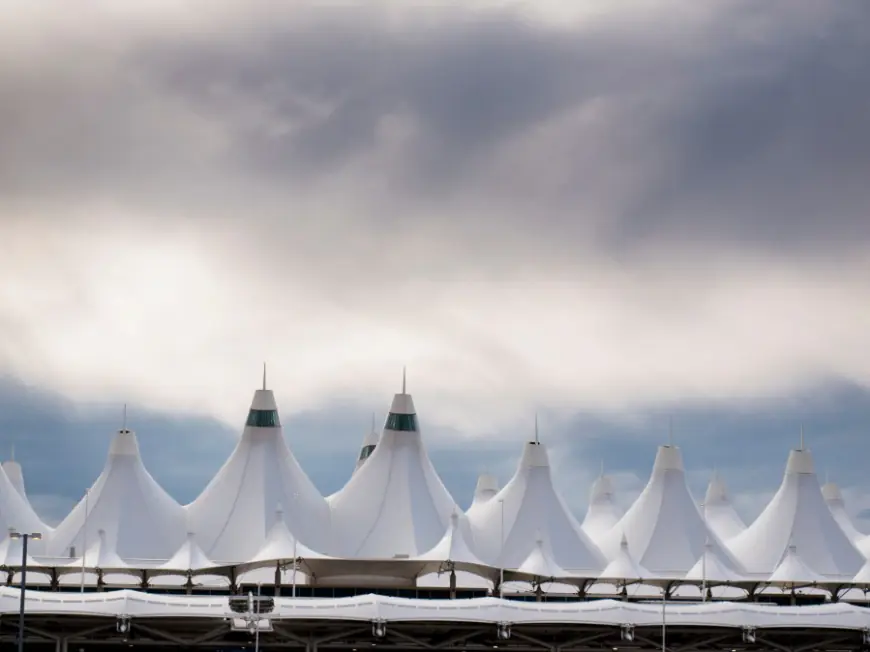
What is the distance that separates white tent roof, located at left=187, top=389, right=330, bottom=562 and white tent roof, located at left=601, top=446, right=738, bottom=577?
16417 mm

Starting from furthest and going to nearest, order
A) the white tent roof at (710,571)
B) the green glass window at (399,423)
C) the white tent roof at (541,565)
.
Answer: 1. the green glass window at (399,423)
2. the white tent roof at (710,571)
3. the white tent roof at (541,565)

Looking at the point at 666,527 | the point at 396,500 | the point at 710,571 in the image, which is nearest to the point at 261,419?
the point at 396,500

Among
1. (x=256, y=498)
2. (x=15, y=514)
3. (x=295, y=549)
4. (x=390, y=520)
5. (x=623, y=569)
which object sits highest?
(x=256, y=498)

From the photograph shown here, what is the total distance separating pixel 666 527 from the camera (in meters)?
83.0

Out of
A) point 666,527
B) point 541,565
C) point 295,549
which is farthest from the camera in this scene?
point 666,527

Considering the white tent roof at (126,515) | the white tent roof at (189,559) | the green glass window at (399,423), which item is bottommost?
the white tent roof at (189,559)

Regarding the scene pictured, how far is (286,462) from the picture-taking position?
3100 inches

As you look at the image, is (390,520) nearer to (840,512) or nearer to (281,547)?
(281,547)

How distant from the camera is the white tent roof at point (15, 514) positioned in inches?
3041

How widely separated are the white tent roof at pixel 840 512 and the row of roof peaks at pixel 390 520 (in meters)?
11.6

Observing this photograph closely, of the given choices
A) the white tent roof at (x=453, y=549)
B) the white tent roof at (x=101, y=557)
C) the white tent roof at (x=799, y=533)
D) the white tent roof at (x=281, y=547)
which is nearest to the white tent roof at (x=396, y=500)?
the white tent roof at (x=453, y=549)

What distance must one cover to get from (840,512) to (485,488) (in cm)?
2203

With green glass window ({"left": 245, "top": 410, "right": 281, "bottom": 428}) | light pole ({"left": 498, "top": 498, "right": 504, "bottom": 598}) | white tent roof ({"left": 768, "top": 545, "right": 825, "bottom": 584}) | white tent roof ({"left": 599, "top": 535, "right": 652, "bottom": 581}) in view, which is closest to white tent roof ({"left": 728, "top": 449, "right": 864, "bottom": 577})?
white tent roof ({"left": 768, "top": 545, "right": 825, "bottom": 584})

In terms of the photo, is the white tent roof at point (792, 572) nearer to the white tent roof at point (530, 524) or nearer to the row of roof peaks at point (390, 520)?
the row of roof peaks at point (390, 520)
